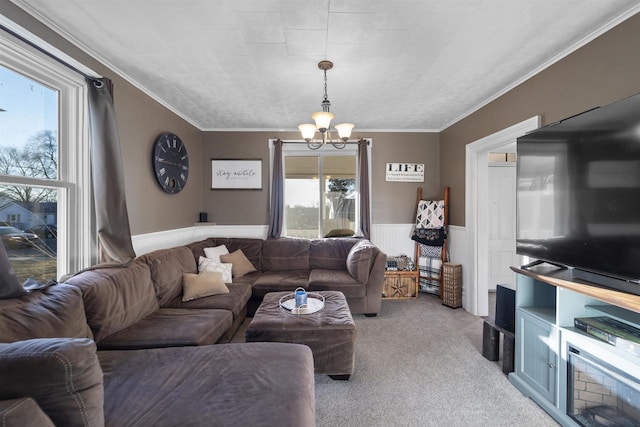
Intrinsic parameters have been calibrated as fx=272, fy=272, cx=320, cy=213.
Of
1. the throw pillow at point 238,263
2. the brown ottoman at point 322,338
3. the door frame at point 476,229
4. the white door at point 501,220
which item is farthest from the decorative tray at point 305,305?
the white door at point 501,220

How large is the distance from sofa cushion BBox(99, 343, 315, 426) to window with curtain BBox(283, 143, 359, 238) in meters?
2.89

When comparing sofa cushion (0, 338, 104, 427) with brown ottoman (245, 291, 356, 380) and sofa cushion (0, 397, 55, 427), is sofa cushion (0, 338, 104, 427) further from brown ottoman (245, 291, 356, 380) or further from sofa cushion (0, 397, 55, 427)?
brown ottoman (245, 291, 356, 380)

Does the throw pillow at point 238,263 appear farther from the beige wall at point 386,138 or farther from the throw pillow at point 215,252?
the beige wall at point 386,138

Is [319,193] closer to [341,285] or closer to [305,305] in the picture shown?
[341,285]

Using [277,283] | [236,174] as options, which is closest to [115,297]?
[277,283]

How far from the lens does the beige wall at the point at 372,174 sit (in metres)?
4.32

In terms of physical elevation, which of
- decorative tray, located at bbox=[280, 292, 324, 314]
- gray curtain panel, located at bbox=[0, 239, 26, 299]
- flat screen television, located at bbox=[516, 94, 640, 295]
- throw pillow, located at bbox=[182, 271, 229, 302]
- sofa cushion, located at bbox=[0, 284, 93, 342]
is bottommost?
decorative tray, located at bbox=[280, 292, 324, 314]

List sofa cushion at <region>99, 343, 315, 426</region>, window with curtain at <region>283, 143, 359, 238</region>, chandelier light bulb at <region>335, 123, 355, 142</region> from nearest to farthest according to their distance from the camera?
1. sofa cushion at <region>99, 343, 315, 426</region>
2. chandelier light bulb at <region>335, 123, 355, 142</region>
3. window with curtain at <region>283, 143, 359, 238</region>

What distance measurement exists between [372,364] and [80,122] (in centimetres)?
308

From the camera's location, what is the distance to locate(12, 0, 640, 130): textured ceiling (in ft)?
5.52

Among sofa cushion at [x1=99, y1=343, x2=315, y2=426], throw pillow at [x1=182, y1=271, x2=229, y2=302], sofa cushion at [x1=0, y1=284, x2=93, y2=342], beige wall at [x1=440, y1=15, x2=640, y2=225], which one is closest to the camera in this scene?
sofa cushion at [x1=99, y1=343, x2=315, y2=426]

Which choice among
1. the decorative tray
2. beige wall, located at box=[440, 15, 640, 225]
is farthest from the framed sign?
beige wall, located at box=[440, 15, 640, 225]

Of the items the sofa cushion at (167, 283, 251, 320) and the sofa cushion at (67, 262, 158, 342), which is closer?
the sofa cushion at (67, 262, 158, 342)

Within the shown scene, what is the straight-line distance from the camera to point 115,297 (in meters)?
1.94
